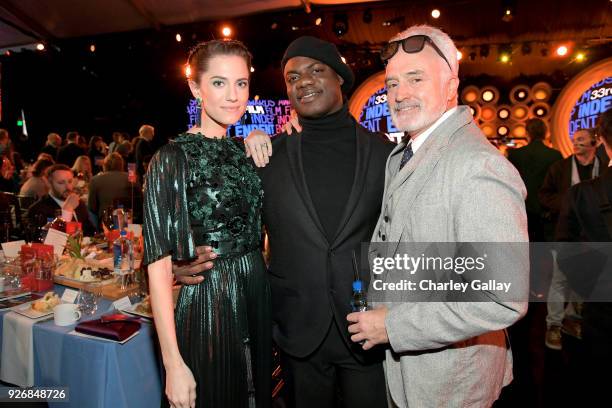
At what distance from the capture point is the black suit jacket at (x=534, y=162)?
17.4ft

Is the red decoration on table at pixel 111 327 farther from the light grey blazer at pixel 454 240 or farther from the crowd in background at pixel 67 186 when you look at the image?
the crowd in background at pixel 67 186

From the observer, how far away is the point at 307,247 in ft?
5.89

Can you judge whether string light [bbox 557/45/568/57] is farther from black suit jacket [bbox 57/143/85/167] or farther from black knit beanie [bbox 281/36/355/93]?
black suit jacket [bbox 57/143/85/167]

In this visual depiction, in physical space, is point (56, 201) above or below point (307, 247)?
above

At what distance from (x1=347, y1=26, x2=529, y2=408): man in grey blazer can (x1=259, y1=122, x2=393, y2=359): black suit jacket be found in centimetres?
17

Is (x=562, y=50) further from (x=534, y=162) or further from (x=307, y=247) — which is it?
(x=307, y=247)

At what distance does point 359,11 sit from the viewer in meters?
6.95

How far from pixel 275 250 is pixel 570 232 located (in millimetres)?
2510

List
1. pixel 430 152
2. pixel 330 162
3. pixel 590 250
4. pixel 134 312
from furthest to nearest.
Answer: pixel 590 250 → pixel 134 312 → pixel 330 162 → pixel 430 152

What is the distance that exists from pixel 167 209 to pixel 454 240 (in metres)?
0.99

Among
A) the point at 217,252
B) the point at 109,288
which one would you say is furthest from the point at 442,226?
the point at 109,288

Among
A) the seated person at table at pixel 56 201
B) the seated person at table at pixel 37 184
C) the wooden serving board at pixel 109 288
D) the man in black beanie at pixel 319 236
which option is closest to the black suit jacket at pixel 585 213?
the man in black beanie at pixel 319 236

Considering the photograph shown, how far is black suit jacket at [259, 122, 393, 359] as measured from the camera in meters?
1.77

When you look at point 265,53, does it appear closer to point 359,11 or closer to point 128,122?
point 359,11
